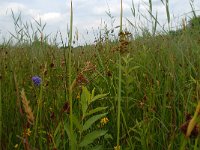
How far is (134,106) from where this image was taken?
5.84 feet

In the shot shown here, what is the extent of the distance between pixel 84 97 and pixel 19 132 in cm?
52

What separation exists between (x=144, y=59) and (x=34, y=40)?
1.12 meters

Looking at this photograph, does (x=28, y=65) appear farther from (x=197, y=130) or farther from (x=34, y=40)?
(x=197, y=130)

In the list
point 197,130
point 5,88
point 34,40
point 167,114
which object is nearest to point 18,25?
point 34,40

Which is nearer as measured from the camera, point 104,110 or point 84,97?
point 84,97

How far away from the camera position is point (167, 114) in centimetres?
160

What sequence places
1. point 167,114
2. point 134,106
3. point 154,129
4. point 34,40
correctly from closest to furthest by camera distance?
point 154,129
point 167,114
point 134,106
point 34,40

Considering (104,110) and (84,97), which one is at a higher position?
(84,97)

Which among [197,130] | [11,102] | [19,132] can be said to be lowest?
[19,132]

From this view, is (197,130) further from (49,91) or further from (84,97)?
(49,91)

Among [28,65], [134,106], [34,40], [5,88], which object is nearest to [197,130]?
[134,106]

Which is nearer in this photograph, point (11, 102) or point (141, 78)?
point (11, 102)

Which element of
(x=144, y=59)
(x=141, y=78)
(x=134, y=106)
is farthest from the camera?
(x=144, y=59)

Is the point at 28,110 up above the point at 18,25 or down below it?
below
